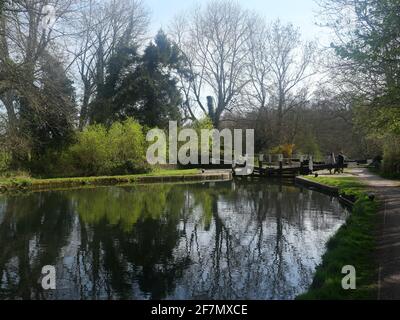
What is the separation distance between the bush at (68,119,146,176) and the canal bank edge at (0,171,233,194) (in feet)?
8.73

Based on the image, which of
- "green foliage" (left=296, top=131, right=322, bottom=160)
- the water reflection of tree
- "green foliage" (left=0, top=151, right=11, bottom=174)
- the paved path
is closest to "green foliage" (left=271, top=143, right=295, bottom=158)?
"green foliage" (left=296, top=131, right=322, bottom=160)

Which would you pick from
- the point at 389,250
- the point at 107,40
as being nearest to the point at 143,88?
the point at 107,40

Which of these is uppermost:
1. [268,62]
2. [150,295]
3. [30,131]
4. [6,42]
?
[268,62]

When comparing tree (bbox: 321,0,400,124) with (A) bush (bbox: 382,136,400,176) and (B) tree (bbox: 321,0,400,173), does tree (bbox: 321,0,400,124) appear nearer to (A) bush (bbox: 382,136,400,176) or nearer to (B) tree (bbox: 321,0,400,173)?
(B) tree (bbox: 321,0,400,173)

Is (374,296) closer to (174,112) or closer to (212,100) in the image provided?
(174,112)

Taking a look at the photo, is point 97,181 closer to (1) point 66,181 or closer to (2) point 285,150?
(1) point 66,181

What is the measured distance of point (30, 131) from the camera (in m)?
25.4

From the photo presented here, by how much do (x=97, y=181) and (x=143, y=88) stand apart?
1505 centimetres

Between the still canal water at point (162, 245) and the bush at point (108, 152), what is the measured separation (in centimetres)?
953

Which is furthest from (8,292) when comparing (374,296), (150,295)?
(374,296)

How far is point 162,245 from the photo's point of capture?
10.0m

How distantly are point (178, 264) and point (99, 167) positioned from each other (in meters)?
20.3

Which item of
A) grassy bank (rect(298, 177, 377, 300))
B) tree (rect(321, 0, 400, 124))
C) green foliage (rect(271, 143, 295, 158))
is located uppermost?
A: tree (rect(321, 0, 400, 124))

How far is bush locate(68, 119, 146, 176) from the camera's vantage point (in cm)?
2781
